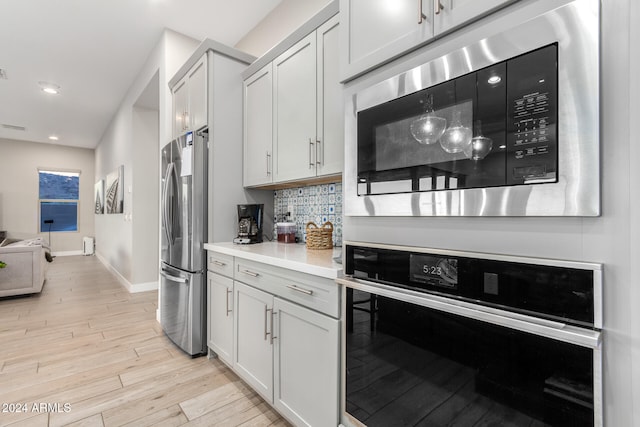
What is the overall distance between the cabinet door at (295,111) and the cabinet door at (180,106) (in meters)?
1.14

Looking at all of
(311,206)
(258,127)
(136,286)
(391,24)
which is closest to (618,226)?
(391,24)

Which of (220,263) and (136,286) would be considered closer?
(220,263)

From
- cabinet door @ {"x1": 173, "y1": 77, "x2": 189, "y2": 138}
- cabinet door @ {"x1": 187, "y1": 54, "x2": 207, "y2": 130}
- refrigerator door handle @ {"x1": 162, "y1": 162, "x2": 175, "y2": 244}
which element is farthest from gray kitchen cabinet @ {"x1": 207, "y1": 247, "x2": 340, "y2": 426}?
cabinet door @ {"x1": 173, "y1": 77, "x2": 189, "y2": 138}

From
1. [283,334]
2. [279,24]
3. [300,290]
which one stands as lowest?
[283,334]

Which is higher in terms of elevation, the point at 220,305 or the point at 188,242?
the point at 188,242

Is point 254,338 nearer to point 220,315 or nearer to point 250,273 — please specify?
point 250,273

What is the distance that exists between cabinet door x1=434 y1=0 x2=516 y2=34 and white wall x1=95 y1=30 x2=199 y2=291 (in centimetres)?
299

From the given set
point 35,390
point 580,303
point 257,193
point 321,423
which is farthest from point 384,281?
point 35,390

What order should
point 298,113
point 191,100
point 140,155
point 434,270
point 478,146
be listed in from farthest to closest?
point 140,155 → point 191,100 → point 298,113 → point 434,270 → point 478,146

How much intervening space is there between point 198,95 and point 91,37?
180 centimetres

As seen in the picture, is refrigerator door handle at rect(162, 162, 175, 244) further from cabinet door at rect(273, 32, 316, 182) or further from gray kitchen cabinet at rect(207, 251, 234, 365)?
cabinet door at rect(273, 32, 316, 182)

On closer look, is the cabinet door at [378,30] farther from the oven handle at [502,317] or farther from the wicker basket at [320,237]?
the wicker basket at [320,237]

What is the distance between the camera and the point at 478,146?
869 mm

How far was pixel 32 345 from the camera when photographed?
268 cm
